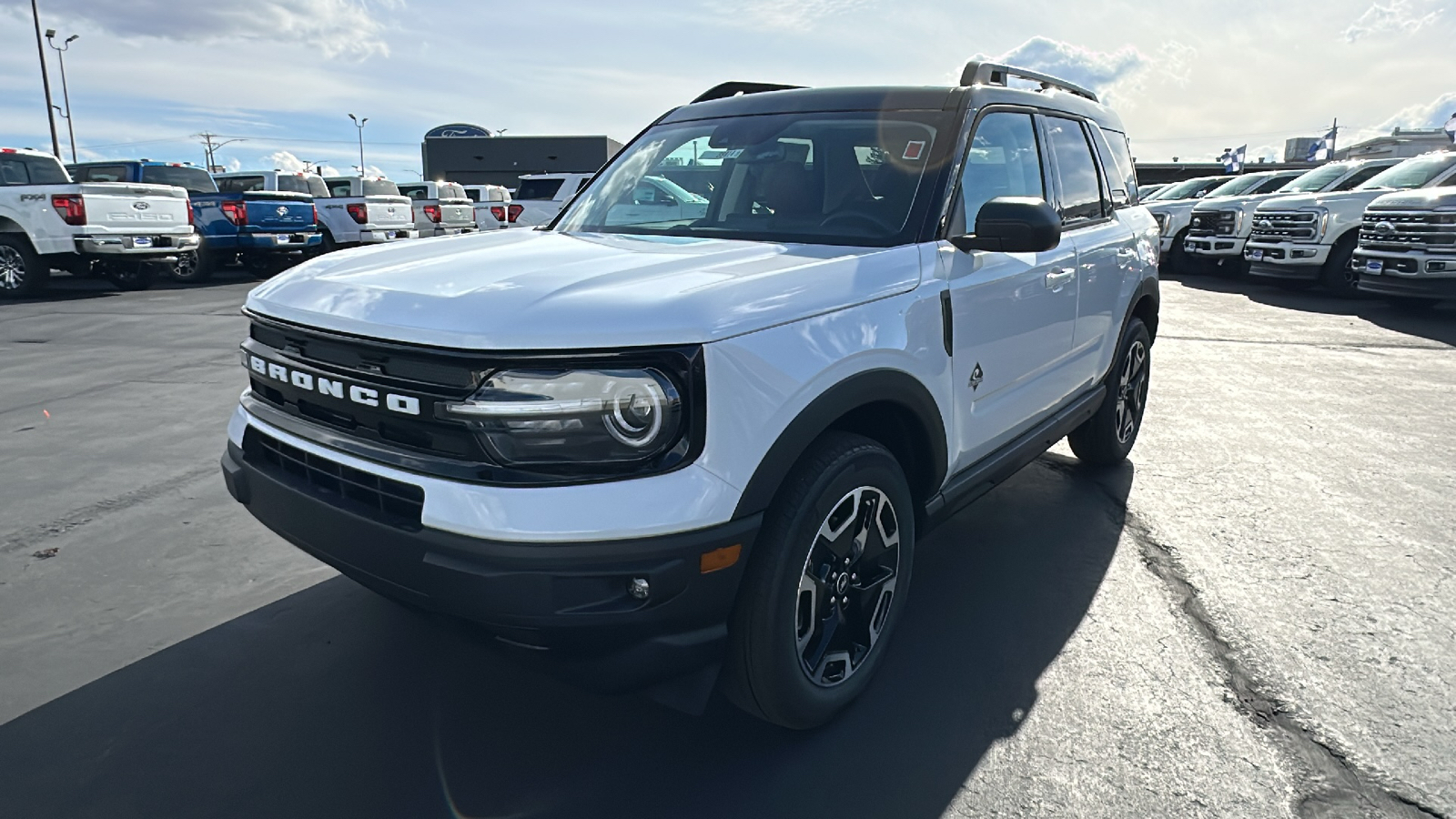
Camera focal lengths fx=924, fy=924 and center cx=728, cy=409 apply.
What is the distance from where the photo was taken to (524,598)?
77.0 inches

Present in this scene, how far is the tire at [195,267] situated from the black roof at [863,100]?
45.7 ft

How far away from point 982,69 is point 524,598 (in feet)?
9.41

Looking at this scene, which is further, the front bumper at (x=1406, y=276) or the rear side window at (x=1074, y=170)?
the front bumper at (x=1406, y=276)

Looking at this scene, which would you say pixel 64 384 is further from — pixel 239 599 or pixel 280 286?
pixel 280 286

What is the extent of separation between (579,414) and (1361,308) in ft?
44.4

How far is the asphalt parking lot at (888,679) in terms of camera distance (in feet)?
7.65

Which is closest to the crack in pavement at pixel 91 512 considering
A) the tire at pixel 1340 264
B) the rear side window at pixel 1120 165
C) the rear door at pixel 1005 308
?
the rear door at pixel 1005 308

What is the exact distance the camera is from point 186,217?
540 inches

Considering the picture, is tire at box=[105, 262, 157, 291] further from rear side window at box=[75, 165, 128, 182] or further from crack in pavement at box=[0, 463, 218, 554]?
crack in pavement at box=[0, 463, 218, 554]

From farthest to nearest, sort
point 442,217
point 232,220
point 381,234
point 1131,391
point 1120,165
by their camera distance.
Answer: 1. point 442,217
2. point 381,234
3. point 232,220
4. point 1131,391
5. point 1120,165

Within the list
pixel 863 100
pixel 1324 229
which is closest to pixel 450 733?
pixel 863 100

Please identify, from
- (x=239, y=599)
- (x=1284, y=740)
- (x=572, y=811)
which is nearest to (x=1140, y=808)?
(x=1284, y=740)

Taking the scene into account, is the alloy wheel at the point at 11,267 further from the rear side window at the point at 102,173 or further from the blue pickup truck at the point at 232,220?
the blue pickup truck at the point at 232,220

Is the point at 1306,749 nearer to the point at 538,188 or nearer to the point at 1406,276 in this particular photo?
the point at 1406,276
